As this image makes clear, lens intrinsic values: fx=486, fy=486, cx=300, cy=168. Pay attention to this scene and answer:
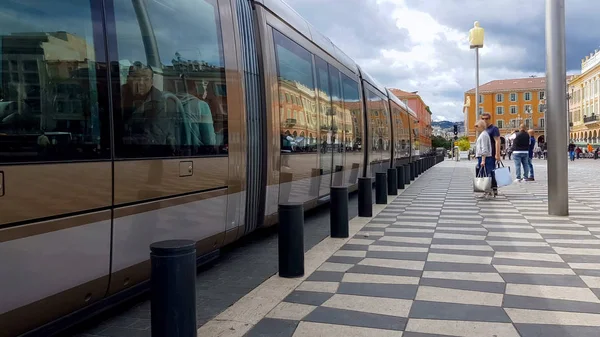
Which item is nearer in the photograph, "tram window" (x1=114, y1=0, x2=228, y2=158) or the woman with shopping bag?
"tram window" (x1=114, y1=0, x2=228, y2=158)

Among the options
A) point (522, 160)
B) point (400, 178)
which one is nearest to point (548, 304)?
point (400, 178)

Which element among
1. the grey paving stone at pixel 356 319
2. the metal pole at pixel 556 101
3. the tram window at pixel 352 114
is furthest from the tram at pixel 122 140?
the metal pole at pixel 556 101

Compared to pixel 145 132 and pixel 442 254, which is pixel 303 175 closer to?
pixel 442 254

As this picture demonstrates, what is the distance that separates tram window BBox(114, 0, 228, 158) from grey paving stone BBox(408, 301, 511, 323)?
7.89 ft

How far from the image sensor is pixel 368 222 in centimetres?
875

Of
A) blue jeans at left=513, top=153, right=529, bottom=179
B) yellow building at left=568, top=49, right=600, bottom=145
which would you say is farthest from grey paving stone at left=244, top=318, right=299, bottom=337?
yellow building at left=568, top=49, right=600, bottom=145

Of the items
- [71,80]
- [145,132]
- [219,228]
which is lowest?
[219,228]

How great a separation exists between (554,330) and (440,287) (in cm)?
122

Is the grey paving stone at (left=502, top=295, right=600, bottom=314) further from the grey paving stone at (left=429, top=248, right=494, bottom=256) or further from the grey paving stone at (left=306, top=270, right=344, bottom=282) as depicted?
the grey paving stone at (left=429, top=248, right=494, bottom=256)

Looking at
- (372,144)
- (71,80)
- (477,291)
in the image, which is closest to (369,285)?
(477,291)

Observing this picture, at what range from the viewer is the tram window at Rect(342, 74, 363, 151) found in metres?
11.2

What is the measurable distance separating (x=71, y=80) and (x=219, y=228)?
2361 mm

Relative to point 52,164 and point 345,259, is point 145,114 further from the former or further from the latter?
point 345,259

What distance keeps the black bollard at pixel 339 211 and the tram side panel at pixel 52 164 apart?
415cm
